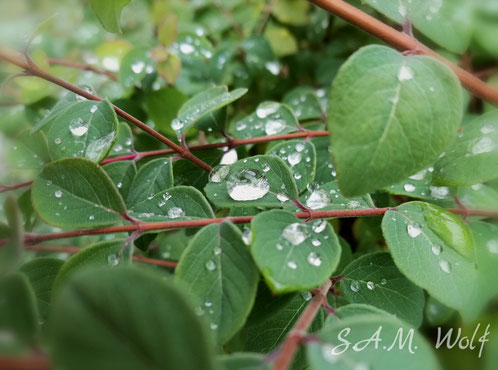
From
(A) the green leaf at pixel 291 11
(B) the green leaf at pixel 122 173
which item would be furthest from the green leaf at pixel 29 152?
(A) the green leaf at pixel 291 11

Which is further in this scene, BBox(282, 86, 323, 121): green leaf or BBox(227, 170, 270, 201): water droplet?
BBox(282, 86, 323, 121): green leaf

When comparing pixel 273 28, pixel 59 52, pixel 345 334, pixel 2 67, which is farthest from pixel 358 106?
pixel 59 52

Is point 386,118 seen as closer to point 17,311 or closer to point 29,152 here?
point 17,311

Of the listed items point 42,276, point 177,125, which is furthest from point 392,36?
point 42,276

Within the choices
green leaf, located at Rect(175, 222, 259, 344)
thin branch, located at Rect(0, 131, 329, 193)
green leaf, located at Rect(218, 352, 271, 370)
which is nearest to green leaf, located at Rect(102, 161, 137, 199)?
thin branch, located at Rect(0, 131, 329, 193)

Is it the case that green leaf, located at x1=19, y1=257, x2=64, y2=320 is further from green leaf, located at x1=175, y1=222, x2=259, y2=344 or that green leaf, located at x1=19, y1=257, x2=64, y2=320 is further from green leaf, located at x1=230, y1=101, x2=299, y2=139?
green leaf, located at x1=230, y1=101, x2=299, y2=139
